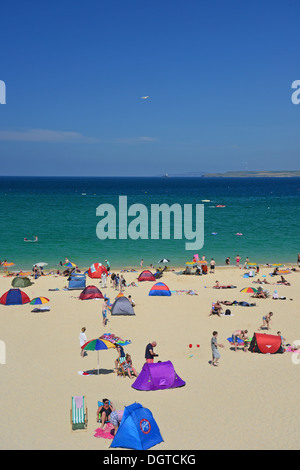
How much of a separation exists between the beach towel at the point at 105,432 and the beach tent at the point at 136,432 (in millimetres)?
447

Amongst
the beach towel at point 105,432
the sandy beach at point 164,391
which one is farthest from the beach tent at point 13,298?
the beach towel at point 105,432

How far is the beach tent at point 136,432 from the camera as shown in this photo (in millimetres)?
10883

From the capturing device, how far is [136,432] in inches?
430

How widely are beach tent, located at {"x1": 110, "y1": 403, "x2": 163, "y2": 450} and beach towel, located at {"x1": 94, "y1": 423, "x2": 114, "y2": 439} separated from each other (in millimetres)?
447

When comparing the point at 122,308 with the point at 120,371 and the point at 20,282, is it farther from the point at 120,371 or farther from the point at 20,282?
the point at 20,282

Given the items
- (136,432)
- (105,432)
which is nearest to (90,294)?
(105,432)

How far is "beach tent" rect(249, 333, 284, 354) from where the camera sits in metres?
17.0

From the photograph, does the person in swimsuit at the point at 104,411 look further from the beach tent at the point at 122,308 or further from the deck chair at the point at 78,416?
the beach tent at the point at 122,308

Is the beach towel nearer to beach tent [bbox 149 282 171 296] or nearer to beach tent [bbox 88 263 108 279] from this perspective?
beach tent [bbox 149 282 171 296]

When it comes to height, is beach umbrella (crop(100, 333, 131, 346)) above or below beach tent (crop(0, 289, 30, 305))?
below

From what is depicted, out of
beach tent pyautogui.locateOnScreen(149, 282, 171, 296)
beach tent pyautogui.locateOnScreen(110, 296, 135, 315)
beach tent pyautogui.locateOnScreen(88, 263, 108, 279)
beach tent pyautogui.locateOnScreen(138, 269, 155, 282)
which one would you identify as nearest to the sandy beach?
beach tent pyautogui.locateOnScreen(110, 296, 135, 315)

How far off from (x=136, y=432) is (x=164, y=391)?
314 cm

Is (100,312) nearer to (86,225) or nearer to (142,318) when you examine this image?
(142,318)

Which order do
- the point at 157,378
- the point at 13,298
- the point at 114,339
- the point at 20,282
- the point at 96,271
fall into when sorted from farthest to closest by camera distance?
the point at 96,271
the point at 20,282
the point at 13,298
the point at 114,339
the point at 157,378
